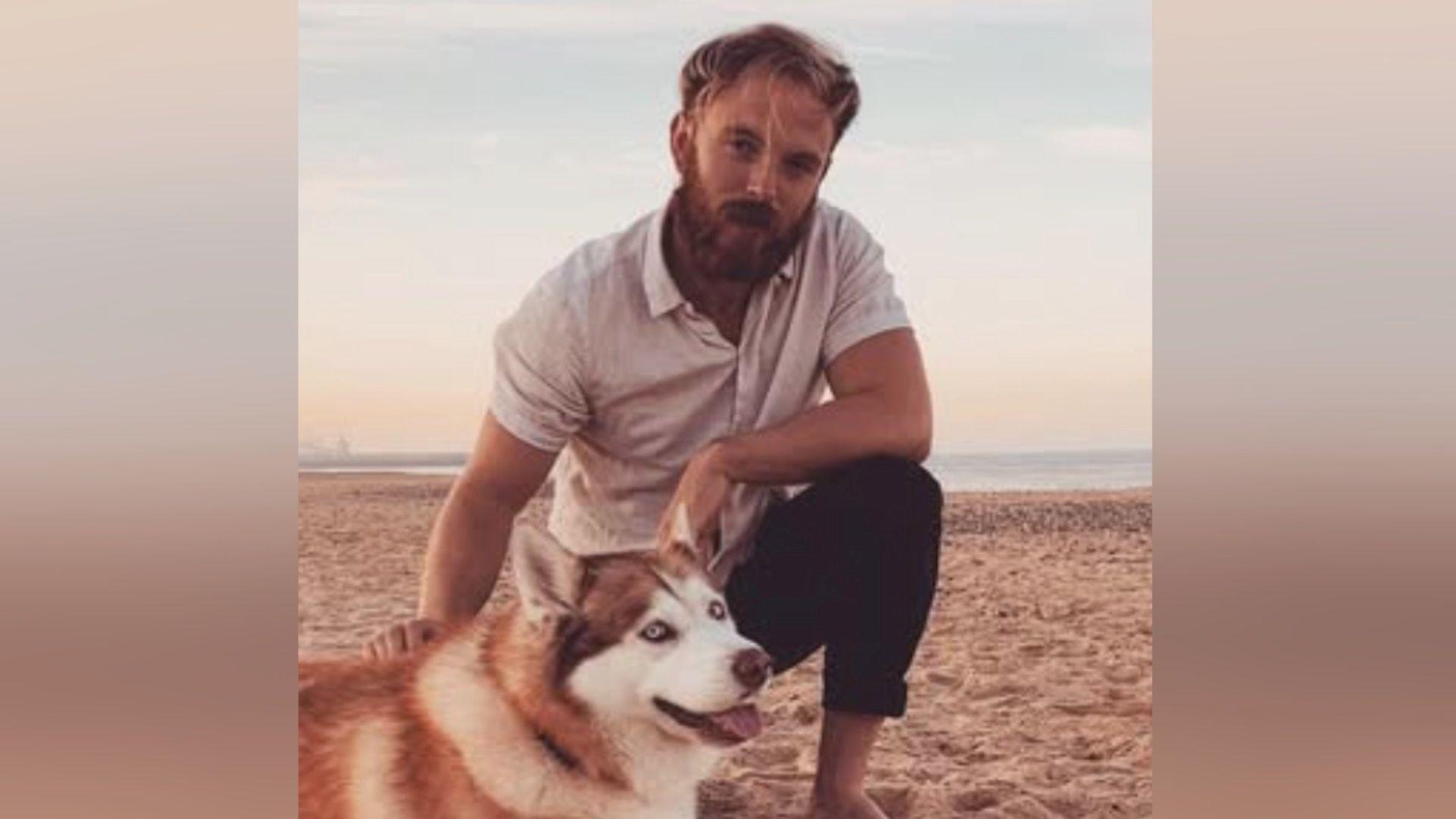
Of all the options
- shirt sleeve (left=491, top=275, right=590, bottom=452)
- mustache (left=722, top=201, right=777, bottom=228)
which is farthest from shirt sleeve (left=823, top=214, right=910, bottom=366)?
shirt sleeve (left=491, top=275, right=590, bottom=452)

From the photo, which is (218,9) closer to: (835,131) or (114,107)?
(114,107)

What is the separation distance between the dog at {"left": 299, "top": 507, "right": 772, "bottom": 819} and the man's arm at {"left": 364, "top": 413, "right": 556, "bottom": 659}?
58 mm

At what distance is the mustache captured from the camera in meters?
3.21

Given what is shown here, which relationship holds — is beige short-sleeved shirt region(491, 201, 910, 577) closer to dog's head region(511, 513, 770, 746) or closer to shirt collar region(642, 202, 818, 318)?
shirt collar region(642, 202, 818, 318)

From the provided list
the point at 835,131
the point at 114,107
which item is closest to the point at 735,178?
the point at 835,131

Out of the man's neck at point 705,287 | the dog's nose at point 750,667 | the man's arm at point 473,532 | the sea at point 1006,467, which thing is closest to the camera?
the dog's nose at point 750,667

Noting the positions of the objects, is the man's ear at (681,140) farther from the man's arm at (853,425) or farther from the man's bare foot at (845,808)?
the man's bare foot at (845,808)

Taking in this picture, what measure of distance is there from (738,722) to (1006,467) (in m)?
0.67

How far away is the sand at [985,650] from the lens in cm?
327

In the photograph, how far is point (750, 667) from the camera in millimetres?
2910

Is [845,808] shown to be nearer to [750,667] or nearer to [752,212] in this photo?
[750,667]

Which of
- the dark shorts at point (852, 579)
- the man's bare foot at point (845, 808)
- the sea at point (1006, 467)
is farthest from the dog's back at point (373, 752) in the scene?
the man's bare foot at point (845, 808)

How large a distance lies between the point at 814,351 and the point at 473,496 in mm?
505

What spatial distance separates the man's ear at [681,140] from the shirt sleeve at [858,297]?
238 mm
